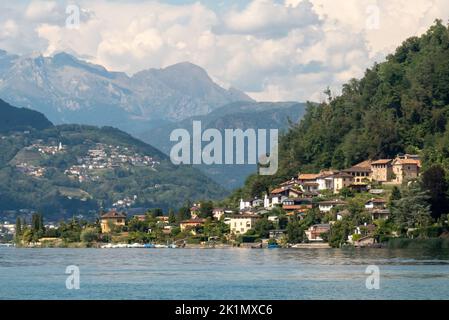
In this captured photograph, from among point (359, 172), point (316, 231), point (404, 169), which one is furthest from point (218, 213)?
point (316, 231)

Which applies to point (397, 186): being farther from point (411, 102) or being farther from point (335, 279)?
point (335, 279)

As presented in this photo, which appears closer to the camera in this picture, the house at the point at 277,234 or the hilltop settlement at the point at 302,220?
the hilltop settlement at the point at 302,220

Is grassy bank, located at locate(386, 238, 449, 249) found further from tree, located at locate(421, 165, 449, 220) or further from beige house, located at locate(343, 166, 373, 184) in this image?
beige house, located at locate(343, 166, 373, 184)

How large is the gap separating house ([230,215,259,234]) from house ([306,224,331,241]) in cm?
989

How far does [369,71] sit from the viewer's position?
542ft

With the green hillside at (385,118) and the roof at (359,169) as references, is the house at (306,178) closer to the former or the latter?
the green hillside at (385,118)

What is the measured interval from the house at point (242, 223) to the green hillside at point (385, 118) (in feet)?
53.5

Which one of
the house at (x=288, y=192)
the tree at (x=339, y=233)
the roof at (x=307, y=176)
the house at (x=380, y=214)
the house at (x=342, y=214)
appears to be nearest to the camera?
the tree at (x=339, y=233)

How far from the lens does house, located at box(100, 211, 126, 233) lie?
155 m

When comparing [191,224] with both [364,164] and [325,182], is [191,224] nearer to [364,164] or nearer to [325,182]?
[325,182]

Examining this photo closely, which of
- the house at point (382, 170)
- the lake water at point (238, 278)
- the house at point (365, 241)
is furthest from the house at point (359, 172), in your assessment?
the lake water at point (238, 278)

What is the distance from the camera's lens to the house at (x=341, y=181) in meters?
137

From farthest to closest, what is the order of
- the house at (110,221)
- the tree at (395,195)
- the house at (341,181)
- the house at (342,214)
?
the house at (110,221) < the house at (341,181) < the house at (342,214) < the tree at (395,195)

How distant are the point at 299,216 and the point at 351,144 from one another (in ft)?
71.8
